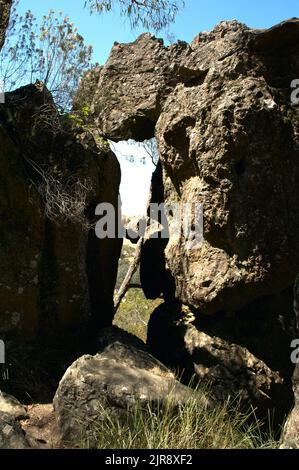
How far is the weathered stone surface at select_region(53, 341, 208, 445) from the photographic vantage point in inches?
245

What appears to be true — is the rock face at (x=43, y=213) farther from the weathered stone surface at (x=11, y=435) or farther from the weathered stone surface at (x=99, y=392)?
the weathered stone surface at (x=11, y=435)

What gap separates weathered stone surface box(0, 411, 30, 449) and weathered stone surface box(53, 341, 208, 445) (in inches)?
28.6

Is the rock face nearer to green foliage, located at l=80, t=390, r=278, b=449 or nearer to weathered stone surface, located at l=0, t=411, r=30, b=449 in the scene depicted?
green foliage, located at l=80, t=390, r=278, b=449

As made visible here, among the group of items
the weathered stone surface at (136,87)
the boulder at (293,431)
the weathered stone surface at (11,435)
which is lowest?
the weathered stone surface at (11,435)

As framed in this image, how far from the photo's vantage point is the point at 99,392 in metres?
6.43

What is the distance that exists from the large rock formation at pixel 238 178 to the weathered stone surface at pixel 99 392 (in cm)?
148

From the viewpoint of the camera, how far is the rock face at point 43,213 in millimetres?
7516

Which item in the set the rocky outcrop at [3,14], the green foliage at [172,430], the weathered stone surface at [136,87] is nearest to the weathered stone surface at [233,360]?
the green foliage at [172,430]

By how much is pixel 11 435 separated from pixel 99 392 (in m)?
1.29

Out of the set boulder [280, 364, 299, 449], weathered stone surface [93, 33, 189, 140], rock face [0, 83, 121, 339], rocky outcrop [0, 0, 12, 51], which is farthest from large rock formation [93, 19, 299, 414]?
boulder [280, 364, 299, 449]
